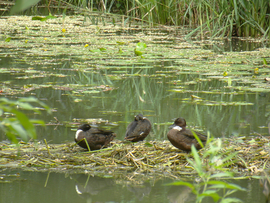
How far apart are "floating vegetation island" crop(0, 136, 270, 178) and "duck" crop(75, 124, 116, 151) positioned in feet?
0.19

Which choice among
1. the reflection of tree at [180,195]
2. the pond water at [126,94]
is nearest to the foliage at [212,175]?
the reflection of tree at [180,195]

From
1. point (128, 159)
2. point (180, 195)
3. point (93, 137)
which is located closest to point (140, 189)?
point (180, 195)

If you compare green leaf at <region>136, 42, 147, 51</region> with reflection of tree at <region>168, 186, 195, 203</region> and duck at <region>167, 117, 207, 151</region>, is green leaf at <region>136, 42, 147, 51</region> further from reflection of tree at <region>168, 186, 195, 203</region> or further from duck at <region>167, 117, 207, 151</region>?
reflection of tree at <region>168, 186, 195, 203</region>

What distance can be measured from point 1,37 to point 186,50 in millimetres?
4742

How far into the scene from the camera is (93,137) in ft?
9.90

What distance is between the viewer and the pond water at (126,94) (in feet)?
7.50

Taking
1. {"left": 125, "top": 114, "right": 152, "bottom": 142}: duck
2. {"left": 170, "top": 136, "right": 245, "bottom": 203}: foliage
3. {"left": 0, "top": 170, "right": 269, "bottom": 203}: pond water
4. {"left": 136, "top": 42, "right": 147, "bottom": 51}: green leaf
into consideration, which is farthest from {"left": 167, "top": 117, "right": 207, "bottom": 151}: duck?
{"left": 136, "top": 42, "right": 147, "bottom": 51}: green leaf

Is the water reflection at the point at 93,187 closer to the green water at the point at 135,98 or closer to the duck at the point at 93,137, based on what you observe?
the duck at the point at 93,137

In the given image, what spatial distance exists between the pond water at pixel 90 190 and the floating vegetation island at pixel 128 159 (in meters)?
0.14

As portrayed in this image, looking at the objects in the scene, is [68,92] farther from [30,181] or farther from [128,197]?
[128,197]

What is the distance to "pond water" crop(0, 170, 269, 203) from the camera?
2.13m

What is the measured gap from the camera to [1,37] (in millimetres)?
9750

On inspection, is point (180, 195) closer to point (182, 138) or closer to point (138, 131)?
point (182, 138)

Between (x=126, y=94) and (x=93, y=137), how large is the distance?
77.9 inches
